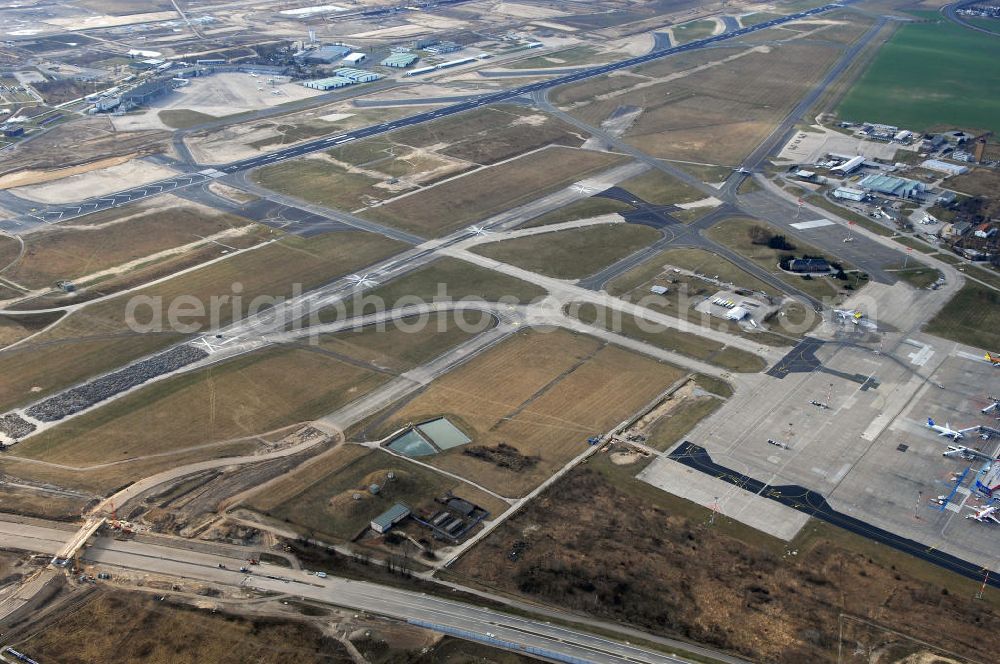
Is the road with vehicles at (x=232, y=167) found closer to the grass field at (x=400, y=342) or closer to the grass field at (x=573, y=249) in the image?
the grass field at (x=573, y=249)

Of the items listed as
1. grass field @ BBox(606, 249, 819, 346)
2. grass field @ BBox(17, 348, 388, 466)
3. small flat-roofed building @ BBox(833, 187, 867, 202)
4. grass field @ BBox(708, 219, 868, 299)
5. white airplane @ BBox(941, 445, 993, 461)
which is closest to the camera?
white airplane @ BBox(941, 445, 993, 461)

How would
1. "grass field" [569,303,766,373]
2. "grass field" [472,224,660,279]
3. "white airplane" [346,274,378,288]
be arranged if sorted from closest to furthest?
"grass field" [569,303,766,373] < "white airplane" [346,274,378,288] < "grass field" [472,224,660,279]

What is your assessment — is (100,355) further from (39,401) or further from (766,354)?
(766,354)

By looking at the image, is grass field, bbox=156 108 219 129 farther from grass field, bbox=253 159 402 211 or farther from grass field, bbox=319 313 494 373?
grass field, bbox=319 313 494 373

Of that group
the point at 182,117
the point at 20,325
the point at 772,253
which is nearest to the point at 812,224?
the point at 772,253

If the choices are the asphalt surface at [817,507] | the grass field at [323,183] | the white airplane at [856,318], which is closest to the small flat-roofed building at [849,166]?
the white airplane at [856,318]

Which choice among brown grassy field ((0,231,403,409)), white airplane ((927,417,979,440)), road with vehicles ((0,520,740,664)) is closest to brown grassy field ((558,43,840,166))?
brown grassy field ((0,231,403,409))

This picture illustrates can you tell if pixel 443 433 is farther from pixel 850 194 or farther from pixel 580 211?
pixel 850 194
